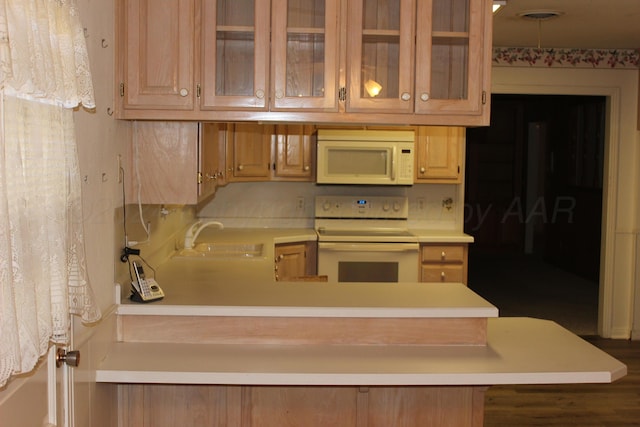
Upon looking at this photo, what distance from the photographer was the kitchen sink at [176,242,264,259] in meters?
4.51

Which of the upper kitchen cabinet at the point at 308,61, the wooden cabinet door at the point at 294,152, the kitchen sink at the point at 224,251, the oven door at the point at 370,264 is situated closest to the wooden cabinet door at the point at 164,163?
the upper kitchen cabinet at the point at 308,61

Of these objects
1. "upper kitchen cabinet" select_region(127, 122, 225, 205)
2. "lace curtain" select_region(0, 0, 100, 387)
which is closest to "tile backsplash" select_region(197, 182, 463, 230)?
"upper kitchen cabinet" select_region(127, 122, 225, 205)

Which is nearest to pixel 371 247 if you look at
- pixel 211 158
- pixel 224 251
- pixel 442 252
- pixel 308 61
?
pixel 442 252

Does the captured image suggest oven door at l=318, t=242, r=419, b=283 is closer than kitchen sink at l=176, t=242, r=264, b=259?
No

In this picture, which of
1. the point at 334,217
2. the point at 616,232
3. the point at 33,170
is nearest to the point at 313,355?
the point at 33,170

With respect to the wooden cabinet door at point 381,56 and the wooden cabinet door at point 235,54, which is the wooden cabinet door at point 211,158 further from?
the wooden cabinet door at point 381,56

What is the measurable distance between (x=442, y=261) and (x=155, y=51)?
3.31 meters

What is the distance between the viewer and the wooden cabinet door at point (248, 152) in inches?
204

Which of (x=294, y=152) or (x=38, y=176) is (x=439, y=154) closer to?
(x=294, y=152)

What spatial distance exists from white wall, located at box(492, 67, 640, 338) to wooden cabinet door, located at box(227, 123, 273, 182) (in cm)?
188

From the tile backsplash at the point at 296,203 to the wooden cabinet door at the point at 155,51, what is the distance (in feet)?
10.7

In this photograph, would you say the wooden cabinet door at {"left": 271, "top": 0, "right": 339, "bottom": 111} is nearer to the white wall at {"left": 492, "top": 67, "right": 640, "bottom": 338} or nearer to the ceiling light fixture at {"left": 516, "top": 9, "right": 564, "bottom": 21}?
the ceiling light fixture at {"left": 516, "top": 9, "right": 564, "bottom": 21}

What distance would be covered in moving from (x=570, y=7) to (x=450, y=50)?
1.86 m

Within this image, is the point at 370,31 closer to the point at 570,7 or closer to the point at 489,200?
the point at 570,7
